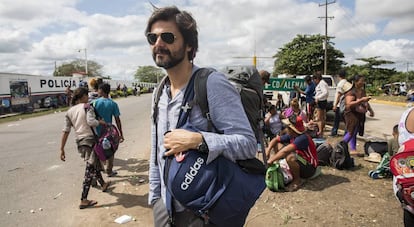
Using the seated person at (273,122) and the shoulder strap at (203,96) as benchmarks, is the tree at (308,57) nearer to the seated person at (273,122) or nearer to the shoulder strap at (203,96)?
the seated person at (273,122)

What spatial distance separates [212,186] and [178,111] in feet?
1.38

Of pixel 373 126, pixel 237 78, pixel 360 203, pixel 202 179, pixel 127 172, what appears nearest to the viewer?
pixel 202 179

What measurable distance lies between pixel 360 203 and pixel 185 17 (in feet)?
11.8

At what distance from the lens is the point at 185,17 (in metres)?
1.62

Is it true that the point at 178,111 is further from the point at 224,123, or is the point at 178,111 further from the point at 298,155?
the point at 298,155

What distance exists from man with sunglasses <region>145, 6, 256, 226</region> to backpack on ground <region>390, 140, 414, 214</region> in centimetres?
120

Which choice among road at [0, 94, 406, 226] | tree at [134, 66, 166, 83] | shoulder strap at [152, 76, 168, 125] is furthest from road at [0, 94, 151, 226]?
tree at [134, 66, 166, 83]

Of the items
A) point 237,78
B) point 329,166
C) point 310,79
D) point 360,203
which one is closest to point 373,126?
point 310,79

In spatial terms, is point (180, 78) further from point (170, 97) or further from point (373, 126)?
point (373, 126)

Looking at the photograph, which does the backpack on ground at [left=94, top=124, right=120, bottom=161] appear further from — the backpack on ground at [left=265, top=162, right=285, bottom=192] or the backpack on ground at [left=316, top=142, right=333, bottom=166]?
the backpack on ground at [left=316, top=142, right=333, bottom=166]

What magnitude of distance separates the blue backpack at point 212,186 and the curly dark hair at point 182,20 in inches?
23.7

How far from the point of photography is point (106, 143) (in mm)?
4758

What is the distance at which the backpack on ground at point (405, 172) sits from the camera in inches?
78.0

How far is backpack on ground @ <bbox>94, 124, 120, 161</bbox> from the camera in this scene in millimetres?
4676
